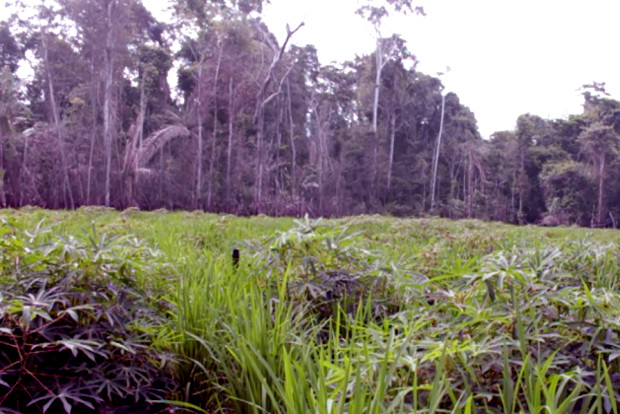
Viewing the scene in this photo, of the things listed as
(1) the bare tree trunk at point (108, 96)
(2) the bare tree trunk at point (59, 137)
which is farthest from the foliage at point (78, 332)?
(1) the bare tree trunk at point (108, 96)

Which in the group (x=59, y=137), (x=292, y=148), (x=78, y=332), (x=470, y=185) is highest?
(x=292, y=148)

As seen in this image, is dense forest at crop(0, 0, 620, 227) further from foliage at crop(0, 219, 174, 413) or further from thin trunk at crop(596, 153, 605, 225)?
foliage at crop(0, 219, 174, 413)

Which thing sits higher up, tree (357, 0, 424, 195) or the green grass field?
tree (357, 0, 424, 195)

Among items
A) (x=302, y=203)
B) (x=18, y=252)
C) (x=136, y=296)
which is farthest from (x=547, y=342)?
(x=302, y=203)

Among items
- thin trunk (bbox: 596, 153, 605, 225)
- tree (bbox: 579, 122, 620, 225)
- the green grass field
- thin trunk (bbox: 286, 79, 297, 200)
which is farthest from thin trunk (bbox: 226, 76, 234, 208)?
the green grass field

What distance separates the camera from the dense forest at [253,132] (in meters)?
16.3

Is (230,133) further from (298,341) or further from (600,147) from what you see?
(298,341)

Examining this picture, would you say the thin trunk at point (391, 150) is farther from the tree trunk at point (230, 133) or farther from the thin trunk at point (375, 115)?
the tree trunk at point (230, 133)

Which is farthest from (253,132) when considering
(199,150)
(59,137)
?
(59,137)

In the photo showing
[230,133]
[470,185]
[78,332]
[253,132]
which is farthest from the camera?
[470,185]

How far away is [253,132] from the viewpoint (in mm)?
22547

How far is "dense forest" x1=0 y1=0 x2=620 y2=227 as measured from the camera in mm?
16328

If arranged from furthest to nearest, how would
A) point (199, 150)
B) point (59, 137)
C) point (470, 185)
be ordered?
1. point (470, 185)
2. point (199, 150)
3. point (59, 137)

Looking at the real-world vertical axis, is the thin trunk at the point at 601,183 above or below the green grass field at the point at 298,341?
above
